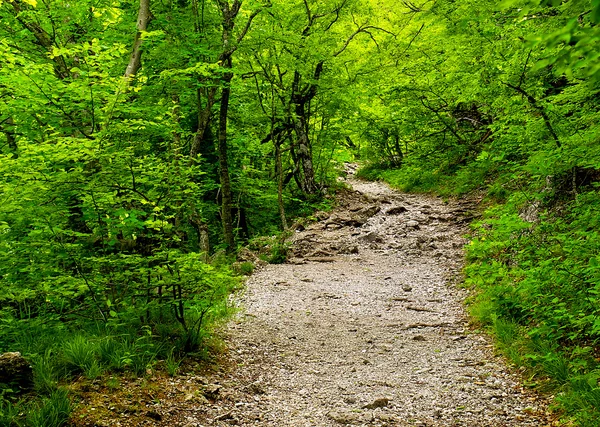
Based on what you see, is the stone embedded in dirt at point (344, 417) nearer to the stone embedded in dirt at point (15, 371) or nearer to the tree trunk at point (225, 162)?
the stone embedded in dirt at point (15, 371)

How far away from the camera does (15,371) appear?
4.01 metres

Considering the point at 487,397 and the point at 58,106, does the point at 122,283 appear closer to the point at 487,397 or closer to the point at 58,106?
the point at 58,106

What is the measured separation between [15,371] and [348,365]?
12.7ft

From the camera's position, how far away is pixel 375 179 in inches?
982

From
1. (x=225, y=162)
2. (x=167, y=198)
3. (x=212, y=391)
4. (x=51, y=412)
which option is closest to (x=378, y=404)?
(x=212, y=391)

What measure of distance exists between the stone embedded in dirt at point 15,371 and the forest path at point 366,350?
1.57 m

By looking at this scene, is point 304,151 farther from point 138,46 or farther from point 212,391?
point 212,391

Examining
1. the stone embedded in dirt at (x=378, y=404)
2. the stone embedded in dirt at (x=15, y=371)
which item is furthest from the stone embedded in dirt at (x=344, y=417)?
the stone embedded in dirt at (x=15, y=371)

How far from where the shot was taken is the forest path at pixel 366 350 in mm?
4566

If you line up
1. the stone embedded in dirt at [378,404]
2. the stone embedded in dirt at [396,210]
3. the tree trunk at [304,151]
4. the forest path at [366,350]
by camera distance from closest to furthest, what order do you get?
the forest path at [366,350] < the stone embedded in dirt at [378,404] < the stone embedded in dirt at [396,210] < the tree trunk at [304,151]

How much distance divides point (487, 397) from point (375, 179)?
816 inches

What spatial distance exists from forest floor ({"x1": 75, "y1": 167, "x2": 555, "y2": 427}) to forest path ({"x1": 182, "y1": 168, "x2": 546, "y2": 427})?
21mm

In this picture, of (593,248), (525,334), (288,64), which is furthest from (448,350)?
(288,64)

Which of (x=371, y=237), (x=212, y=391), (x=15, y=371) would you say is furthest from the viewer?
(x=371, y=237)
